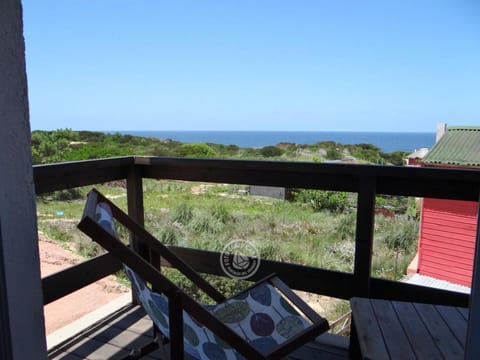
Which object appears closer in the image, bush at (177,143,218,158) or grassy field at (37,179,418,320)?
grassy field at (37,179,418,320)

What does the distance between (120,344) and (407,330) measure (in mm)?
1582

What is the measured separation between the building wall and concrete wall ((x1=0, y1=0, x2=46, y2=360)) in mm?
6069

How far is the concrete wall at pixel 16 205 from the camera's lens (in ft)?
2.72

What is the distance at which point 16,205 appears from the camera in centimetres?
86

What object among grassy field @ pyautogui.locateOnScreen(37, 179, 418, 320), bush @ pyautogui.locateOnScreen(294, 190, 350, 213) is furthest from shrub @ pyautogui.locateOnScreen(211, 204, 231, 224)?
bush @ pyautogui.locateOnScreen(294, 190, 350, 213)

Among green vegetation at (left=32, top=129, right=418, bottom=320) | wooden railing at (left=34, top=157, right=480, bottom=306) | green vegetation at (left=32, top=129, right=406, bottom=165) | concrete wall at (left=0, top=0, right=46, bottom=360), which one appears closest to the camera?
concrete wall at (left=0, top=0, right=46, bottom=360)

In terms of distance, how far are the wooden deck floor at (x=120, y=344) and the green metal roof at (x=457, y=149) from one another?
5679 millimetres

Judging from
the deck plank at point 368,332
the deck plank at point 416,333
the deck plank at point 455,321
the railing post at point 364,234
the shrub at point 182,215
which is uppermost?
the railing post at point 364,234

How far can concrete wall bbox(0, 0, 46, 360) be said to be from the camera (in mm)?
828

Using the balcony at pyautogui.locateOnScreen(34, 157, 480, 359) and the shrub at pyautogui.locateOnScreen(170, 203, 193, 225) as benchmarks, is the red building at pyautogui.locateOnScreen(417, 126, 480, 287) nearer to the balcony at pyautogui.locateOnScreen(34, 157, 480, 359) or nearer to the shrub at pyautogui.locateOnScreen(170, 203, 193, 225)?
the shrub at pyautogui.locateOnScreen(170, 203, 193, 225)

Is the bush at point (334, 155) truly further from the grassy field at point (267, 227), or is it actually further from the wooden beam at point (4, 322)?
the wooden beam at point (4, 322)

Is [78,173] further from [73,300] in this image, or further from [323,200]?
[323,200]

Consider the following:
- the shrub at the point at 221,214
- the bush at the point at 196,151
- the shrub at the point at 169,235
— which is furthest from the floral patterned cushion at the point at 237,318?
the bush at the point at 196,151

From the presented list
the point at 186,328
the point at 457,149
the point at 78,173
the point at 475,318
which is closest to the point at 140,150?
the point at 457,149
